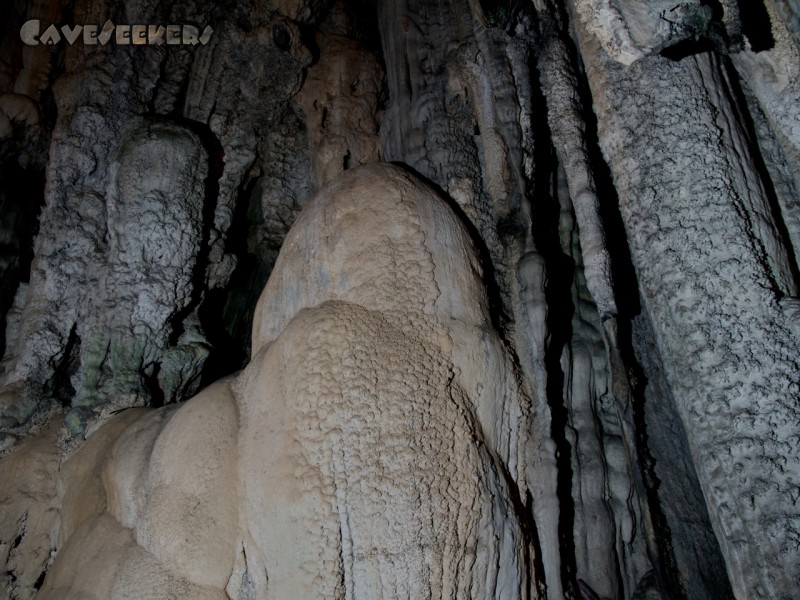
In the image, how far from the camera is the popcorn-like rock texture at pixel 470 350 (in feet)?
4.60

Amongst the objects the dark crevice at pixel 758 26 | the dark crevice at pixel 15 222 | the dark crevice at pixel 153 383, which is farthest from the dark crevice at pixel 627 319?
the dark crevice at pixel 15 222

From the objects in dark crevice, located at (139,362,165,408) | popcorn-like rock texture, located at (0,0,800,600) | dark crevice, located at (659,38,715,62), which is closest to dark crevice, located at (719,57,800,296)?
popcorn-like rock texture, located at (0,0,800,600)

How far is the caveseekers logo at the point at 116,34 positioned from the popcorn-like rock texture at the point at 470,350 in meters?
0.80

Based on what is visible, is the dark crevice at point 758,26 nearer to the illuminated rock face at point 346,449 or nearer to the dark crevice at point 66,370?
the illuminated rock face at point 346,449

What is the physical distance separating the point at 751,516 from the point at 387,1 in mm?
3198

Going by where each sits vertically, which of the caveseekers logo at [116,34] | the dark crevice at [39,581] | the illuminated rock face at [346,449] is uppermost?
the caveseekers logo at [116,34]

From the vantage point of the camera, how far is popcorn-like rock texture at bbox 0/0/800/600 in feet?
4.60

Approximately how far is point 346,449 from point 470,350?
482 mm

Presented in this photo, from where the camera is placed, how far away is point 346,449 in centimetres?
154

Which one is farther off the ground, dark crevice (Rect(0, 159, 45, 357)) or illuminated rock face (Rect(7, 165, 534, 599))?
dark crevice (Rect(0, 159, 45, 357))

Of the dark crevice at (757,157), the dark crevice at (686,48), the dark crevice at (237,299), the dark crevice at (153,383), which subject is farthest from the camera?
the dark crevice at (237,299)

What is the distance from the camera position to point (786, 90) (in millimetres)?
1690

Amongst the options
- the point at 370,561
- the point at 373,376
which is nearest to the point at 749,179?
the point at 373,376

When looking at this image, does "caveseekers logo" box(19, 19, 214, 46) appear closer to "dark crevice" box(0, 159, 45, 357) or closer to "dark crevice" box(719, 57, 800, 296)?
"dark crevice" box(0, 159, 45, 357)
